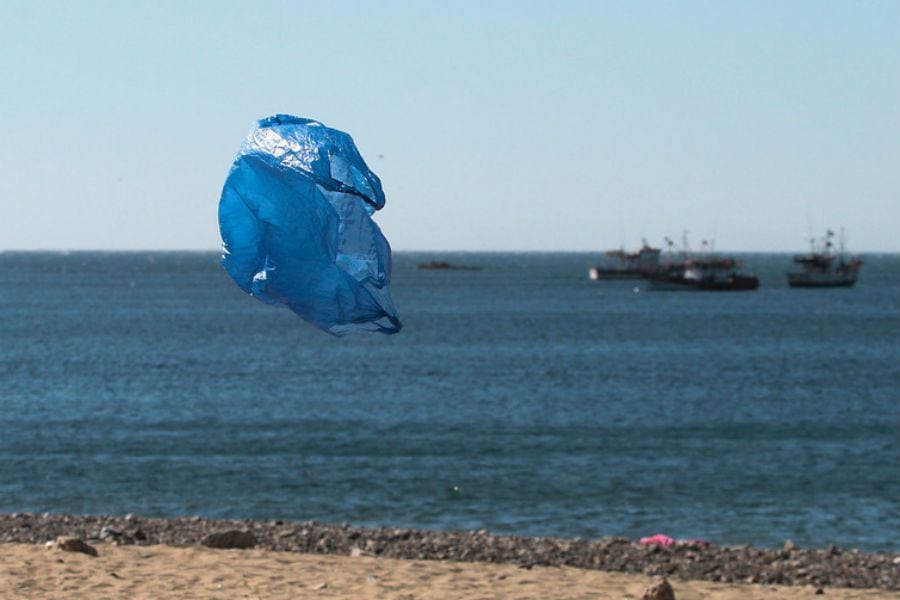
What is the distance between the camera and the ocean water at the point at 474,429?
94.1ft

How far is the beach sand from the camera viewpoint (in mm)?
14555

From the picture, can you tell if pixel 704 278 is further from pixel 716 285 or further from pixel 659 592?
pixel 659 592

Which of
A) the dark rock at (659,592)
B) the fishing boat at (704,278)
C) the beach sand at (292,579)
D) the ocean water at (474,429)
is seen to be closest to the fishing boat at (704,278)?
the fishing boat at (704,278)

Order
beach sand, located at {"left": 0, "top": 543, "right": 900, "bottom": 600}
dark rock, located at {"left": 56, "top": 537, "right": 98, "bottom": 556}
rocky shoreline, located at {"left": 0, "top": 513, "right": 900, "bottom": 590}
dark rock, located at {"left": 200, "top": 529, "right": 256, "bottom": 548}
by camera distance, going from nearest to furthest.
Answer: beach sand, located at {"left": 0, "top": 543, "right": 900, "bottom": 600} < dark rock, located at {"left": 56, "top": 537, "right": 98, "bottom": 556} < rocky shoreline, located at {"left": 0, "top": 513, "right": 900, "bottom": 590} < dark rock, located at {"left": 200, "top": 529, "right": 256, "bottom": 548}

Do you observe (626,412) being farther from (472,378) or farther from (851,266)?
(851,266)

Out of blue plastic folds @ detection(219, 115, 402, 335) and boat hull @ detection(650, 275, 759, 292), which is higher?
blue plastic folds @ detection(219, 115, 402, 335)

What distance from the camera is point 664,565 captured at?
1702 centimetres

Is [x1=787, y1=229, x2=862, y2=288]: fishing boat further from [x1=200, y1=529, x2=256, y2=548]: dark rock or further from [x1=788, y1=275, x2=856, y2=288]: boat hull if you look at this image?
[x1=200, y1=529, x2=256, y2=548]: dark rock

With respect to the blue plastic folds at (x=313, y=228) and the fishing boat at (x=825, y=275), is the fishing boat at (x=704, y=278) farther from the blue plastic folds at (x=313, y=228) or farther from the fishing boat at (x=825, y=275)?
the blue plastic folds at (x=313, y=228)

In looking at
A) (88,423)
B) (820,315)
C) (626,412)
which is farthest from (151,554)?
(820,315)

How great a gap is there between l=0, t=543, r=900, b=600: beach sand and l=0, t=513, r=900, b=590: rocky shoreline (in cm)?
47

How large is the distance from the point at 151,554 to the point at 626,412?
33277 millimetres

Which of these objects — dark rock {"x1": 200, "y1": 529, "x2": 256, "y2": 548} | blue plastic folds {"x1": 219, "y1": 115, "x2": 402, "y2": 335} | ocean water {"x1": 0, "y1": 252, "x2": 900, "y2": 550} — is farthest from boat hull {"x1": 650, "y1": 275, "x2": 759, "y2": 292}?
blue plastic folds {"x1": 219, "y1": 115, "x2": 402, "y2": 335}

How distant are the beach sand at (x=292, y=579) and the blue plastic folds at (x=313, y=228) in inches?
210
